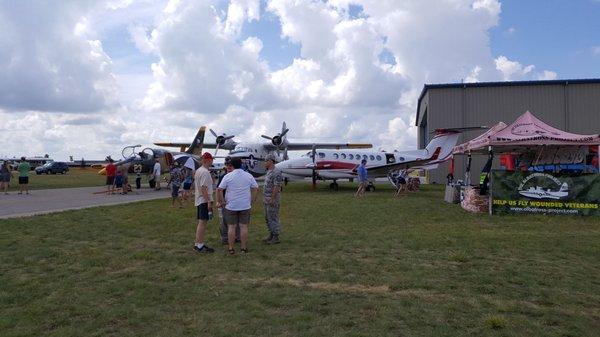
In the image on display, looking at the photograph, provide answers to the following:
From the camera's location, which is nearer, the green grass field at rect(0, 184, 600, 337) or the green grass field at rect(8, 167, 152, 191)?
the green grass field at rect(0, 184, 600, 337)

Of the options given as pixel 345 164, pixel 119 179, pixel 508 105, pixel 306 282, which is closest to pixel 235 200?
pixel 306 282

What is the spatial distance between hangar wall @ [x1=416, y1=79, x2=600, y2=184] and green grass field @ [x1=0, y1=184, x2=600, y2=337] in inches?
1035

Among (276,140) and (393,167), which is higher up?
(276,140)

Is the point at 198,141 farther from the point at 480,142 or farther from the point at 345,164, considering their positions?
the point at 480,142

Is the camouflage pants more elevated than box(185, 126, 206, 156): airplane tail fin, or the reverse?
box(185, 126, 206, 156): airplane tail fin

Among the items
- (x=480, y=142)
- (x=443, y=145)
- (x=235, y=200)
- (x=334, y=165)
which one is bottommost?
(x=235, y=200)

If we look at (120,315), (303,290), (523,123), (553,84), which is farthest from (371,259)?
(553,84)

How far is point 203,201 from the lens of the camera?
8414 millimetres

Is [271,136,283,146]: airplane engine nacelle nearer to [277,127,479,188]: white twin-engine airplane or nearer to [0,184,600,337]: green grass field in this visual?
[277,127,479,188]: white twin-engine airplane

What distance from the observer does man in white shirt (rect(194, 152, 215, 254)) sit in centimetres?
827

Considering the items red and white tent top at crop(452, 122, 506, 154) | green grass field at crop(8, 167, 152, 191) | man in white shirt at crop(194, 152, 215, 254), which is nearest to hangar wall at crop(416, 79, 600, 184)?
red and white tent top at crop(452, 122, 506, 154)

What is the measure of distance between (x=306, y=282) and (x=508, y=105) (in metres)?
34.1

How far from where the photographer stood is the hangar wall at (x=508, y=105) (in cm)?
3466

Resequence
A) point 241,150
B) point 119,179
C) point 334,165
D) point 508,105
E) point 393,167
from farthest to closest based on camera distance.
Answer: point 508,105 → point 241,150 → point 334,165 → point 393,167 → point 119,179
